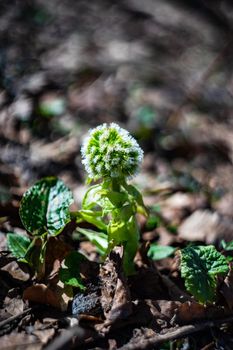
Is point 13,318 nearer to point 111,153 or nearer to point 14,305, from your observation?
point 14,305

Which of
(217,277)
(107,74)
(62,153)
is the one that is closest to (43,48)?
(107,74)

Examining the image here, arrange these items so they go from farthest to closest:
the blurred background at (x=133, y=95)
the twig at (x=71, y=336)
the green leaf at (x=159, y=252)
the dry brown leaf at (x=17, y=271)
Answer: the blurred background at (x=133, y=95) → the green leaf at (x=159, y=252) → the dry brown leaf at (x=17, y=271) → the twig at (x=71, y=336)

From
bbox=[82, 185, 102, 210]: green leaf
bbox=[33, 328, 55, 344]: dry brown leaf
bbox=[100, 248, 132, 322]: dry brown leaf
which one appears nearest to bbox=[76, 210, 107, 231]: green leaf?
bbox=[82, 185, 102, 210]: green leaf

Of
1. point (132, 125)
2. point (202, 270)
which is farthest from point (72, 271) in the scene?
point (132, 125)

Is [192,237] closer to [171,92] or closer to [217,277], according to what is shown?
[217,277]

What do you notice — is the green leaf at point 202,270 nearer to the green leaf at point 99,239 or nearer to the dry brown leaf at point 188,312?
the dry brown leaf at point 188,312

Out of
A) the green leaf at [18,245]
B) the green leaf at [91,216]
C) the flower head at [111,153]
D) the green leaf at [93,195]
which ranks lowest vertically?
the green leaf at [18,245]

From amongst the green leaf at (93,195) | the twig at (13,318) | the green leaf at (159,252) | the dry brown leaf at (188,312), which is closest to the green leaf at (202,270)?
the dry brown leaf at (188,312)

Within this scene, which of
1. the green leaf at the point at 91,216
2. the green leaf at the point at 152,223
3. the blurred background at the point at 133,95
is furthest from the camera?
the blurred background at the point at 133,95
